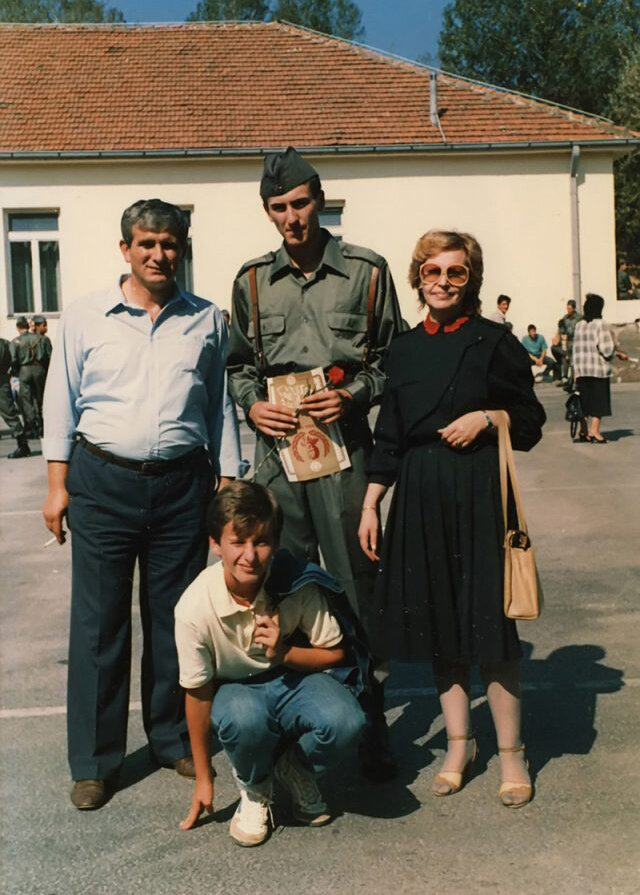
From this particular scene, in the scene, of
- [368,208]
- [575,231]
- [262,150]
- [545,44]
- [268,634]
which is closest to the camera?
[268,634]

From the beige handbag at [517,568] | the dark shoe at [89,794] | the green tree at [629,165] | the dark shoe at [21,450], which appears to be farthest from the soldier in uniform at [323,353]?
the green tree at [629,165]

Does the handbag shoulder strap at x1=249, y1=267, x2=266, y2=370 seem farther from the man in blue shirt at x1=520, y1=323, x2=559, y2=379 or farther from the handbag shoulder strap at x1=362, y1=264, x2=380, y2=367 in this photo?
the man in blue shirt at x1=520, y1=323, x2=559, y2=379

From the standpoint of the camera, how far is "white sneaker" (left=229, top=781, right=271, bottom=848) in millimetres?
3957

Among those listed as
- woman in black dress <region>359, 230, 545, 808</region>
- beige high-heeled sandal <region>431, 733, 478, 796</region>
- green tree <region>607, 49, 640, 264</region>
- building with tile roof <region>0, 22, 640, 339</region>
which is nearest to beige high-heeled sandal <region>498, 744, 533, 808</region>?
woman in black dress <region>359, 230, 545, 808</region>

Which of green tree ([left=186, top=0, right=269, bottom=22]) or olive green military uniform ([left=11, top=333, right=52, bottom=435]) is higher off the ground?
green tree ([left=186, top=0, right=269, bottom=22])

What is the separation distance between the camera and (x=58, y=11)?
55938mm

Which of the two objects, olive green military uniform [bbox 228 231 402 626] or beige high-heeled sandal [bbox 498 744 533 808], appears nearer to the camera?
beige high-heeled sandal [bbox 498 744 533 808]

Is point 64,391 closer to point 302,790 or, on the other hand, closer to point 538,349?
point 302,790

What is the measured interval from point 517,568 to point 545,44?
5508cm

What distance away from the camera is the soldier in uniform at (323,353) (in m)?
4.50

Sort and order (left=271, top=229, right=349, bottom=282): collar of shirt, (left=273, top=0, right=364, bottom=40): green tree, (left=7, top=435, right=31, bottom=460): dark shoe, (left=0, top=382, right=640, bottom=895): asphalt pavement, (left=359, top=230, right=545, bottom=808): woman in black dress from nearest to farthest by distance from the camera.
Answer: (left=0, top=382, right=640, bottom=895): asphalt pavement < (left=359, top=230, right=545, bottom=808): woman in black dress < (left=271, top=229, right=349, bottom=282): collar of shirt < (left=7, top=435, right=31, bottom=460): dark shoe < (left=273, top=0, right=364, bottom=40): green tree

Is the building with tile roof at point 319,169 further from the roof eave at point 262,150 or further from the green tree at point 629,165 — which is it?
the green tree at point 629,165

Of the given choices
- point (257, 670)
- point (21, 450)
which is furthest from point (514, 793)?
point (21, 450)

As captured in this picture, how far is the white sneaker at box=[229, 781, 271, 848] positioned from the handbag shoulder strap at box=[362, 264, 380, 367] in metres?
1.55
